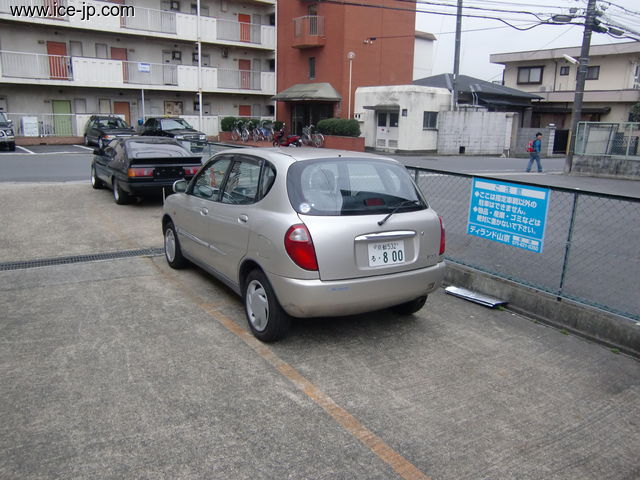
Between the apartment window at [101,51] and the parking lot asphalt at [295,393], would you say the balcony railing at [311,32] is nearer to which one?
the apartment window at [101,51]

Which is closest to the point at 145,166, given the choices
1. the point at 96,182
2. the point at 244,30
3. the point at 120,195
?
the point at 120,195

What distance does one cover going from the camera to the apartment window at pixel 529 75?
4469cm

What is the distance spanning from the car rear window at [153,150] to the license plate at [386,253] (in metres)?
7.53

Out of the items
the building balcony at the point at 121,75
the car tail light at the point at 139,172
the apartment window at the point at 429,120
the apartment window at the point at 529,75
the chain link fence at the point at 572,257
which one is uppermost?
the apartment window at the point at 529,75

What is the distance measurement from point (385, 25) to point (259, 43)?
27.7 feet

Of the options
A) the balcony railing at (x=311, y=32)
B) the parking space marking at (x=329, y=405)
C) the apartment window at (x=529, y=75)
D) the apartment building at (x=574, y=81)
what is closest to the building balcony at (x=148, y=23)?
the balcony railing at (x=311, y=32)

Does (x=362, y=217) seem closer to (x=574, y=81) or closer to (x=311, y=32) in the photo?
(x=311, y=32)

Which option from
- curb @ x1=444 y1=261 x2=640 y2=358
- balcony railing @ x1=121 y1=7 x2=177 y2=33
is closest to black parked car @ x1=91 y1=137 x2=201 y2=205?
curb @ x1=444 y1=261 x2=640 y2=358

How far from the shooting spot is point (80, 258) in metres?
7.07

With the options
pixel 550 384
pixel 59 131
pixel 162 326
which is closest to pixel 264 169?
pixel 162 326

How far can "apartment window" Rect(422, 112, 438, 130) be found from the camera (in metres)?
29.3

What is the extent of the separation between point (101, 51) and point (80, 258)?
27944 millimetres

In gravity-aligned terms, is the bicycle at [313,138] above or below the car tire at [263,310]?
above

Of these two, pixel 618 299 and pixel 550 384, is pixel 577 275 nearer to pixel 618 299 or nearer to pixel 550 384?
pixel 618 299
